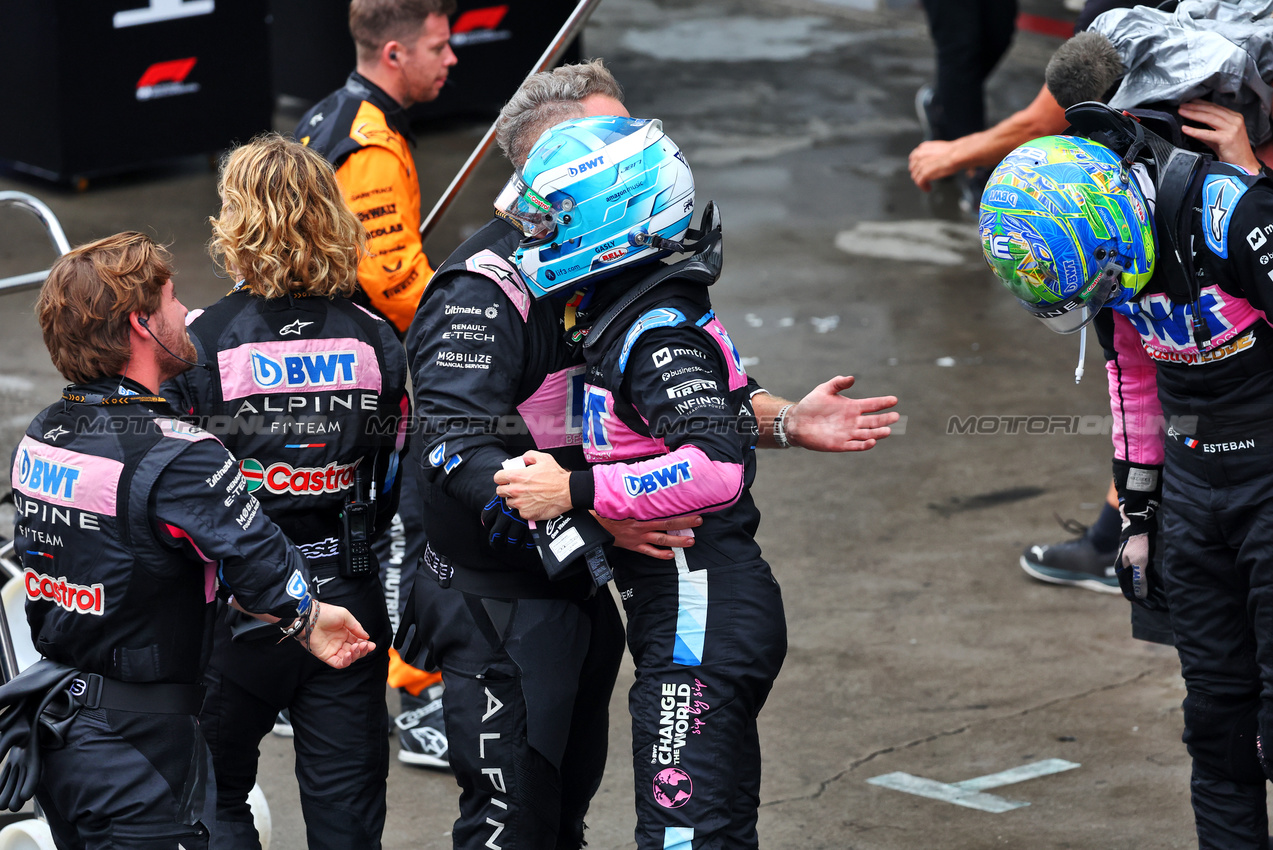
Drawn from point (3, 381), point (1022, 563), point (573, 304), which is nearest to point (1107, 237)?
point (573, 304)

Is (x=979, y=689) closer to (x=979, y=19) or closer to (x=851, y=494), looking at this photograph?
(x=851, y=494)

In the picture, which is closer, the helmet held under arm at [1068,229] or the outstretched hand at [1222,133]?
the helmet held under arm at [1068,229]

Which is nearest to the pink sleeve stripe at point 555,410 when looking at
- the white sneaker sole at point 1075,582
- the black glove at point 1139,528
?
the black glove at point 1139,528

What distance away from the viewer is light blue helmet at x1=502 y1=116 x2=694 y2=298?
2.86 m

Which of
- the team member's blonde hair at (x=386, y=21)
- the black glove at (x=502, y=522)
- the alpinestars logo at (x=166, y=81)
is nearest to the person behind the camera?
the black glove at (x=502, y=522)

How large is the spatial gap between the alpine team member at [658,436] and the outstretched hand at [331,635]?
0.47m

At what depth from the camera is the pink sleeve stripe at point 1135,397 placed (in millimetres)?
3584

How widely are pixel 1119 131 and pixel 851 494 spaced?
3127 mm

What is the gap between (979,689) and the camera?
4.73 metres

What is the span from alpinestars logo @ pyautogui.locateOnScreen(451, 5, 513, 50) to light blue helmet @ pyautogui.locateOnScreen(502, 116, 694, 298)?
8.83 meters

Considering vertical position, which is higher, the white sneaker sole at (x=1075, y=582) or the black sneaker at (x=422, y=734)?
the black sneaker at (x=422, y=734)

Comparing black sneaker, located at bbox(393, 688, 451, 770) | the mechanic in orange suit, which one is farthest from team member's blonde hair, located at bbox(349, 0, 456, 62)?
black sneaker, located at bbox(393, 688, 451, 770)

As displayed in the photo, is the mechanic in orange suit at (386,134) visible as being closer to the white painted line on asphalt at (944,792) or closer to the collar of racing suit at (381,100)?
the collar of racing suit at (381,100)

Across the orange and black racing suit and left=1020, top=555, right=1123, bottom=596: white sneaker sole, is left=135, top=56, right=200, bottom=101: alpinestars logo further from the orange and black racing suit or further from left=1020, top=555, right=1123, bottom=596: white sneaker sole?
left=1020, top=555, right=1123, bottom=596: white sneaker sole
